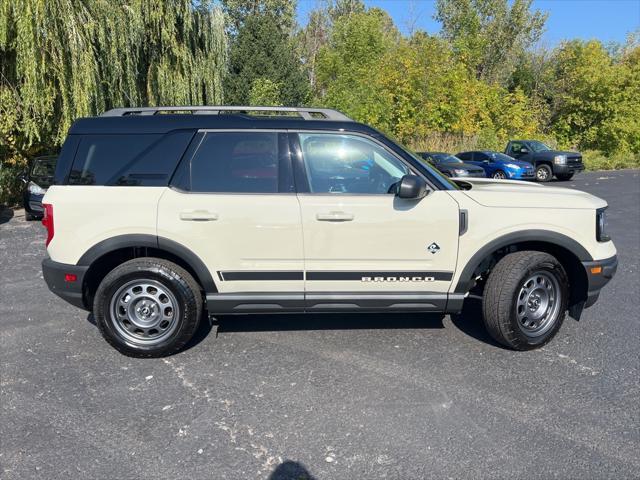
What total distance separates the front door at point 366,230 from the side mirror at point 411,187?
135 millimetres

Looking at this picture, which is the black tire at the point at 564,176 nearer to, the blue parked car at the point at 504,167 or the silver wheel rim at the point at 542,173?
the silver wheel rim at the point at 542,173

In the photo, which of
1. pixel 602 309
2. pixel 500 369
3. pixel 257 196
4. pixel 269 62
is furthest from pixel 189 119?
pixel 269 62

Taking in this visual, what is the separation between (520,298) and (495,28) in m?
45.5

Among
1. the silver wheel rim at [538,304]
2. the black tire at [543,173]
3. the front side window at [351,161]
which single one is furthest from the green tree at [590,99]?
the front side window at [351,161]

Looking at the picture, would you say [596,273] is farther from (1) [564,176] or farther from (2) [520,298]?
Answer: (1) [564,176]

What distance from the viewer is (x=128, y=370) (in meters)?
3.91

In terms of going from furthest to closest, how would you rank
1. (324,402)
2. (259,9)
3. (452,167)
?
(259,9)
(452,167)
(324,402)

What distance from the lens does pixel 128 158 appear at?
4004mm

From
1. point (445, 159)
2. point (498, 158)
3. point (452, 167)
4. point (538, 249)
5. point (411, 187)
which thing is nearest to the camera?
point (411, 187)

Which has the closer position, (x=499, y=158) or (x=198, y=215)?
(x=198, y=215)

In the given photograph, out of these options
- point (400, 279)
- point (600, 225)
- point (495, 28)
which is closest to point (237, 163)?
point (400, 279)

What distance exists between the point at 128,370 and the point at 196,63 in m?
14.2

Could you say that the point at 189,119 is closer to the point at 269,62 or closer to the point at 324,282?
Result: the point at 324,282

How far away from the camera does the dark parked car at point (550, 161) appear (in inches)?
851
